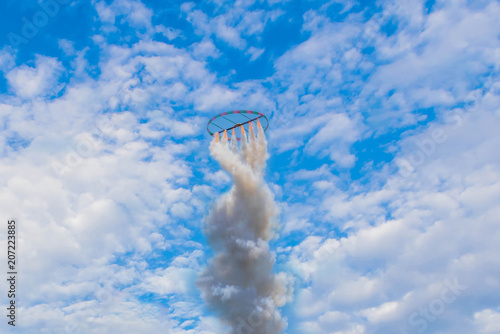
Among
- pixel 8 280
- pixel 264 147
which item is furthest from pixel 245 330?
pixel 8 280

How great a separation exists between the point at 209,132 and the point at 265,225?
26.9 m

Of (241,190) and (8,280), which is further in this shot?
(241,190)

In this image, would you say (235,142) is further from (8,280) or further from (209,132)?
(8,280)

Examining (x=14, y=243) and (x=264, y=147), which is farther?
(x=264, y=147)

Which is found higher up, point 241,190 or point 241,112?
point 241,112

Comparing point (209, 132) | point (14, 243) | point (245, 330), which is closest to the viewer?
point (14, 243)

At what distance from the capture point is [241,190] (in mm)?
126812

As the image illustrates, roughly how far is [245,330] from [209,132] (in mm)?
47985

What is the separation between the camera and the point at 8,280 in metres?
99.6

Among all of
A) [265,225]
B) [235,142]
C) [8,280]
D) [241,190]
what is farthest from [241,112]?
[8,280]

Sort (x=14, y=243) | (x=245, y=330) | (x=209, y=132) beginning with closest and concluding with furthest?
(x=14, y=243), (x=245, y=330), (x=209, y=132)

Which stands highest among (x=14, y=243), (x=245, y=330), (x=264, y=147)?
(x=264, y=147)

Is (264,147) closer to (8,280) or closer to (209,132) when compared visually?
(209,132)

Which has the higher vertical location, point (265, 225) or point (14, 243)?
point (265, 225)
